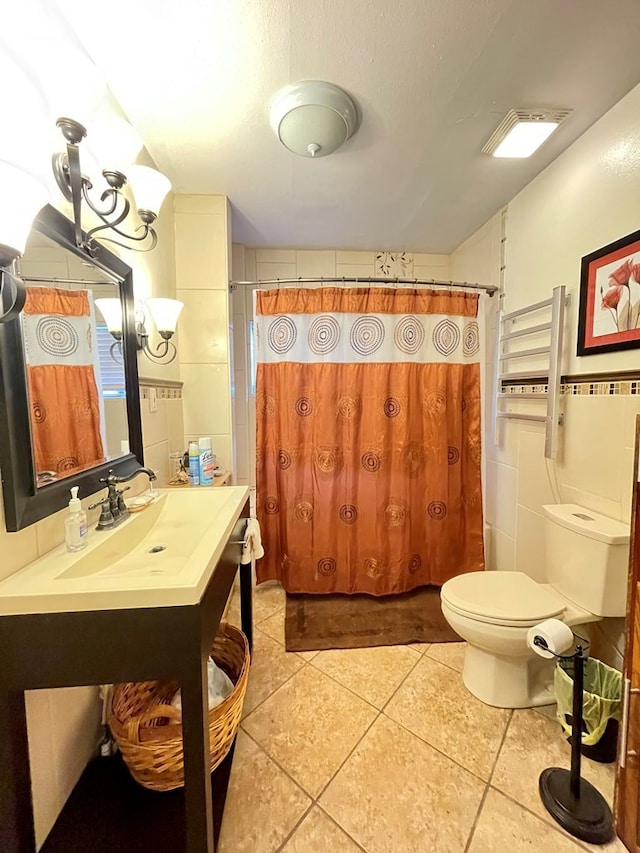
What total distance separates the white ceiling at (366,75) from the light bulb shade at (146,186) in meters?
0.36

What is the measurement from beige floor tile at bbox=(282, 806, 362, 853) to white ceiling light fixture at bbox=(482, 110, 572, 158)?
97.2 inches

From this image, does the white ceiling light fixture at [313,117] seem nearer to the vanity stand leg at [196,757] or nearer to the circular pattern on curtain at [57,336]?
the circular pattern on curtain at [57,336]

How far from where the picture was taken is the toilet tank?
1240mm

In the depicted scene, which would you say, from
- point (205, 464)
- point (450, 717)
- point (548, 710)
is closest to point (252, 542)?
point (205, 464)

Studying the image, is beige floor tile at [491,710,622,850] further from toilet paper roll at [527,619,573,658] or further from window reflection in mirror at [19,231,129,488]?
window reflection in mirror at [19,231,129,488]

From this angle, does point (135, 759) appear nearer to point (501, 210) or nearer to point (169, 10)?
point (169, 10)

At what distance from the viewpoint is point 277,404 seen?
2025mm

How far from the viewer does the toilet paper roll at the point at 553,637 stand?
107cm

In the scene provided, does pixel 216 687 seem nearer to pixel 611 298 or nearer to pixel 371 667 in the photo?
pixel 371 667

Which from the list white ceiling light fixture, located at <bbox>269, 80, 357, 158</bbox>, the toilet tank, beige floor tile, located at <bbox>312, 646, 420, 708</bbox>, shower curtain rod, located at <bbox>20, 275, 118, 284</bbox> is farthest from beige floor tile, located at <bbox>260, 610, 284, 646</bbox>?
white ceiling light fixture, located at <bbox>269, 80, 357, 158</bbox>

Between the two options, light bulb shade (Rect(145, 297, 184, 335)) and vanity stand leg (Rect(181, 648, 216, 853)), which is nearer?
vanity stand leg (Rect(181, 648, 216, 853))

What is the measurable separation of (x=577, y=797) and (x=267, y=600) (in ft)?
4.94

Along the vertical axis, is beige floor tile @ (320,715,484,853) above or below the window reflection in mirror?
below

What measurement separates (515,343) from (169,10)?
199cm
